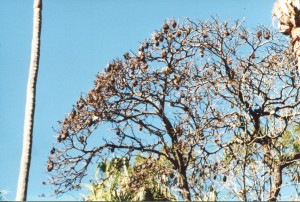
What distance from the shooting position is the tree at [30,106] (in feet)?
25.8

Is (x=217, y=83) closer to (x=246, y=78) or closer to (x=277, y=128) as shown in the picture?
(x=246, y=78)

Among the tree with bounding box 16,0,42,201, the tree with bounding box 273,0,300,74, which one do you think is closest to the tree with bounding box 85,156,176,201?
the tree with bounding box 16,0,42,201

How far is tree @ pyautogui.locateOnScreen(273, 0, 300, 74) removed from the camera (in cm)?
1026

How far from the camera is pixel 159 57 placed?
43.0 ft

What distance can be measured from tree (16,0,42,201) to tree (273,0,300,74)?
17.6 feet

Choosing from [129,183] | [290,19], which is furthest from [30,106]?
[290,19]

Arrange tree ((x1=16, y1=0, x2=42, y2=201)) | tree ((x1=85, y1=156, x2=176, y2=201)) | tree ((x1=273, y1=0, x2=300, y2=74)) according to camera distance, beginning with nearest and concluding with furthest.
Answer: tree ((x1=16, y1=0, x2=42, y2=201)), tree ((x1=273, y1=0, x2=300, y2=74)), tree ((x1=85, y1=156, x2=176, y2=201))

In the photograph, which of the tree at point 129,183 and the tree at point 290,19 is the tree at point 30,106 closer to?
the tree at point 129,183

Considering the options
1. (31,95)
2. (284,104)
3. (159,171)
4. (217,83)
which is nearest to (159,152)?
(159,171)

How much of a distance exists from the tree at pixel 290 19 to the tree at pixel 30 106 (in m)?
5.35

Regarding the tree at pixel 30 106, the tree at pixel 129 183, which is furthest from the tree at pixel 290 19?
the tree at pixel 30 106

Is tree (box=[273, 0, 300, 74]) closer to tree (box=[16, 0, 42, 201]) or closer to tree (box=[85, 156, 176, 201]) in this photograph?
tree (box=[85, 156, 176, 201])

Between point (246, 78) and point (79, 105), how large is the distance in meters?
4.85

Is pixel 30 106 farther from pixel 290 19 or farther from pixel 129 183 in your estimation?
pixel 290 19
